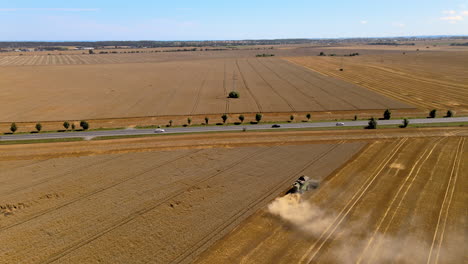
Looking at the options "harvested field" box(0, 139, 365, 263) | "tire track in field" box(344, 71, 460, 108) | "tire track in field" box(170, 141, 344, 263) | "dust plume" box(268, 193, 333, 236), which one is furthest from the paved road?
"dust plume" box(268, 193, 333, 236)

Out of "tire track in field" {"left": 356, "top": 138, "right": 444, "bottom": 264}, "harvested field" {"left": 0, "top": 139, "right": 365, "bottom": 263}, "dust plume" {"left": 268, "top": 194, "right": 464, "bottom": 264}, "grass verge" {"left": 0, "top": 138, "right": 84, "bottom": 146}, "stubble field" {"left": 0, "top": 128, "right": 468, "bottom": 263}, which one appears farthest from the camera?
"grass verge" {"left": 0, "top": 138, "right": 84, "bottom": 146}

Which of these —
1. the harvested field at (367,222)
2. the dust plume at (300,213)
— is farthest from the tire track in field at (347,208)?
the dust plume at (300,213)

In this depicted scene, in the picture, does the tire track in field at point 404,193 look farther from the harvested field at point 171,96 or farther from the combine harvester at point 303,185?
the harvested field at point 171,96

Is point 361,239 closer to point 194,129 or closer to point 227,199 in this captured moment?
point 227,199

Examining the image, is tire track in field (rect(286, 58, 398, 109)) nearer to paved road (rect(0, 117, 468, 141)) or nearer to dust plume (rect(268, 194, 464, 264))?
paved road (rect(0, 117, 468, 141))

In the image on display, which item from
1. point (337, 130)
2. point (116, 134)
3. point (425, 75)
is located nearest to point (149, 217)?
point (116, 134)

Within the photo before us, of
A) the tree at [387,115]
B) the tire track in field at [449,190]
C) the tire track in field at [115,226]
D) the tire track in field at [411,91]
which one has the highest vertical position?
the tire track in field at [411,91]
